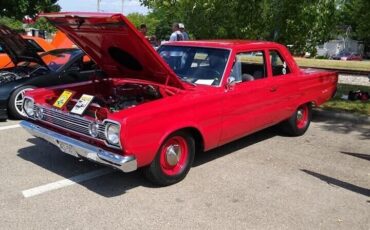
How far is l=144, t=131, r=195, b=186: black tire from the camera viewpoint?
4902 mm

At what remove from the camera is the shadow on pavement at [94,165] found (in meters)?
5.05

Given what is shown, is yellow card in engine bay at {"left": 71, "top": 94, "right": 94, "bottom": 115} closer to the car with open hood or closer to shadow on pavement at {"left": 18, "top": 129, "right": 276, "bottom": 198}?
shadow on pavement at {"left": 18, "top": 129, "right": 276, "bottom": 198}

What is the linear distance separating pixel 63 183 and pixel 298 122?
4002 mm

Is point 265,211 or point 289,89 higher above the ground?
point 289,89

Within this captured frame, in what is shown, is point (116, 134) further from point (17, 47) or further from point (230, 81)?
point (17, 47)

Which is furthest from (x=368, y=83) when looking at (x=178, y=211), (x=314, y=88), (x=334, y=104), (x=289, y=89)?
(x=178, y=211)

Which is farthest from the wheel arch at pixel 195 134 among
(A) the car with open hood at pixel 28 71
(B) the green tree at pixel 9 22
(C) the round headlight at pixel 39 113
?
(B) the green tree at pixel 9 22

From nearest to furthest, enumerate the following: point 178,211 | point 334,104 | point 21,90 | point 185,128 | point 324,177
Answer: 1. point 178,211
2. point 185,128
3. point 324,177
4. point 21,90
5. point 334,104

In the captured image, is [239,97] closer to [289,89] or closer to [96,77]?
[289,89]

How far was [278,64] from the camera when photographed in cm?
683

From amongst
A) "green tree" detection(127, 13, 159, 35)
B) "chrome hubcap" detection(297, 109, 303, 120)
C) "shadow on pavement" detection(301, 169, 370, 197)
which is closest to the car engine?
"shadow on pavement" detection(301, 169, 370, 197)

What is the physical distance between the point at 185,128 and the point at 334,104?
18.1 ft

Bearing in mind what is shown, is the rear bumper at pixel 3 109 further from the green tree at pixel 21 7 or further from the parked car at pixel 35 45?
the green tree at pixel 21 7

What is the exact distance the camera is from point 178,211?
4.45 metres
